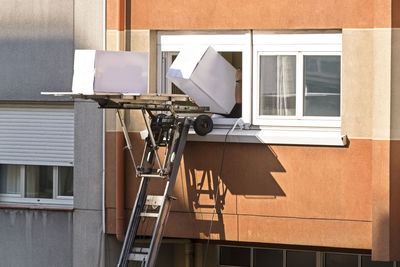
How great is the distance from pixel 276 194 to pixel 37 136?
3.31 m

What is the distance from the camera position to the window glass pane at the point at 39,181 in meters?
11.4

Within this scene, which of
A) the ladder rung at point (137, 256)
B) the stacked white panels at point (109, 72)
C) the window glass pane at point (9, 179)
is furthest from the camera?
the window glass pane at point (9, 179)

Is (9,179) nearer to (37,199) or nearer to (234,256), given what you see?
(37,199)

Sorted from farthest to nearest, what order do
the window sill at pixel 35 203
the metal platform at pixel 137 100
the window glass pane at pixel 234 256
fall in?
the window glass pane at pixel 234 256, the window sill at pixel 35 203, the metal platform at pixel 137 100

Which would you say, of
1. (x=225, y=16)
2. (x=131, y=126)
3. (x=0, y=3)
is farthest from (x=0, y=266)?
(x=225, y=16)

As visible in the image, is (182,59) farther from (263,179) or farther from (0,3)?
(0,3)

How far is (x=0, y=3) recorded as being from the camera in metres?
11.3

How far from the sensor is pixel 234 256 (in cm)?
1310

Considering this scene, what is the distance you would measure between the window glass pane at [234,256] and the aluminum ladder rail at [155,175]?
3.21 meters

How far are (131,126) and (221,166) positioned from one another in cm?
124

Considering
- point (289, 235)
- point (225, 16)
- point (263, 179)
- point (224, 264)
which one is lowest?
point (224, 264)

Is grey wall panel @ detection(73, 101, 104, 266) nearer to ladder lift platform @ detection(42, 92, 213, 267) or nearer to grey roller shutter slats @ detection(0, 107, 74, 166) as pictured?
grey roller shutter slats @ detection(0, 107, 74, 166)

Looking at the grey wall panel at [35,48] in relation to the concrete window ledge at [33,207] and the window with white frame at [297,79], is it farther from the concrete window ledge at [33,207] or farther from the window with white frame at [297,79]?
the window with white frame at [297,79]

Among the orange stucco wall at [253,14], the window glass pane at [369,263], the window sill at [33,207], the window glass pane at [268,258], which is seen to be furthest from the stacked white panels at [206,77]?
the window glass pane at [369,263]
